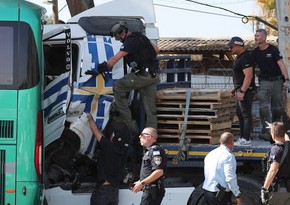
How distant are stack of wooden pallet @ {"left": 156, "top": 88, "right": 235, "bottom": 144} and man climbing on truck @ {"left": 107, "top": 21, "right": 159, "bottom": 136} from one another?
0.20m

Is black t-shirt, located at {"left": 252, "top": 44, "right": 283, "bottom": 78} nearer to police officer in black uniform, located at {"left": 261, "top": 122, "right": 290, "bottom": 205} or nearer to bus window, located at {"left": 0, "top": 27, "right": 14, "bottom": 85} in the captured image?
police officer in black uniform, located at {"left": 261, "top": 122, "right": 290, "bottom": 205}

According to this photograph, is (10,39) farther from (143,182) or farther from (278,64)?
(278,64)

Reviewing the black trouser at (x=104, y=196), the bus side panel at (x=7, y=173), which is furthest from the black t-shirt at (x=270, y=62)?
the bus side panel at (x=7, y=173)

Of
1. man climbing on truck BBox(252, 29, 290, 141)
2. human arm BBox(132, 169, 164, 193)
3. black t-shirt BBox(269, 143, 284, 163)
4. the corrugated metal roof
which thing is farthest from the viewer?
the corrugated metal roof

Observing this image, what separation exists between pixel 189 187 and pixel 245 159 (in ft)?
2.69

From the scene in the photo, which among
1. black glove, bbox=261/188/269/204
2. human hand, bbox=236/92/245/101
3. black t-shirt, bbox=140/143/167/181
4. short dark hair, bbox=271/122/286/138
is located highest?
human hand, bbox=236/92/245/101

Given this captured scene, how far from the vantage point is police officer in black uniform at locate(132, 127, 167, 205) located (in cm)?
770

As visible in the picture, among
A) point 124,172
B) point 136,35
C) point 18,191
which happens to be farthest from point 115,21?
point 18,191

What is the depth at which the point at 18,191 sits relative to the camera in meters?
7.47

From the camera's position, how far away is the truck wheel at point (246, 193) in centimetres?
842

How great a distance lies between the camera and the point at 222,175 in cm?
758

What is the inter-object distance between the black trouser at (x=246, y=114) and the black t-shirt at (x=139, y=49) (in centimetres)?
140

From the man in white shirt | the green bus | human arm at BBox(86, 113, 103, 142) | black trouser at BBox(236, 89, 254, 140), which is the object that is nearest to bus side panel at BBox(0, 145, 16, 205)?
the green bus

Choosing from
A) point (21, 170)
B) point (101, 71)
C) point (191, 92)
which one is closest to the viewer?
point (21, 170)
